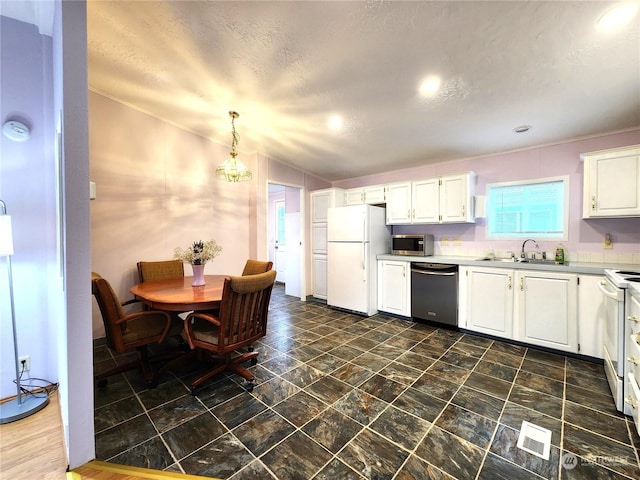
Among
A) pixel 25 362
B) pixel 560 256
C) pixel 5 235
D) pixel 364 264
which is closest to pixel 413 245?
pixel 364 264

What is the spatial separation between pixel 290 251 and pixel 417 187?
281 cm

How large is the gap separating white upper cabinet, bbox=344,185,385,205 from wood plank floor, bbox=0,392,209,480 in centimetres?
398

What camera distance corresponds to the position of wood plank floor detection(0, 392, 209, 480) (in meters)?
1.30

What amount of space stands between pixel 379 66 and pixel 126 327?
301cm

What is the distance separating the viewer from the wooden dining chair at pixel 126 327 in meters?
1.95

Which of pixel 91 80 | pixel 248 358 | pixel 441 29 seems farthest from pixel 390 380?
pixel 91 80

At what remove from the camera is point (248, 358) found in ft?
8.08

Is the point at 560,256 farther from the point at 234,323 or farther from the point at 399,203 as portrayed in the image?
the point at 234,323

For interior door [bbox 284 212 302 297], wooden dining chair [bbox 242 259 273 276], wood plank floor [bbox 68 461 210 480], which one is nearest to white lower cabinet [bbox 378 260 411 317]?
interior door [bbox 284 212 302 297]

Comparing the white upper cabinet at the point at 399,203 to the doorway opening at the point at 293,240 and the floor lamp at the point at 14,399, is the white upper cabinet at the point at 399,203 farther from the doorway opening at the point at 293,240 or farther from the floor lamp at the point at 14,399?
the floor lamp at the point at 14,399

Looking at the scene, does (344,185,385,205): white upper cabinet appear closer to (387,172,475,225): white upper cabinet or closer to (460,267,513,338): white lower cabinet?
(387,172,475,225): white upper cabinet

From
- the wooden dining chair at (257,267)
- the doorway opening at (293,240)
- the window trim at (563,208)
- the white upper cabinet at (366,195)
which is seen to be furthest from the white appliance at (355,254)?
the wooden dining chair at (257,267)

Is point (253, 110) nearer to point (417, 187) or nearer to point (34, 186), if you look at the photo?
point (34, 186)

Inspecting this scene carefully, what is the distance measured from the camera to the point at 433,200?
3781 mm
